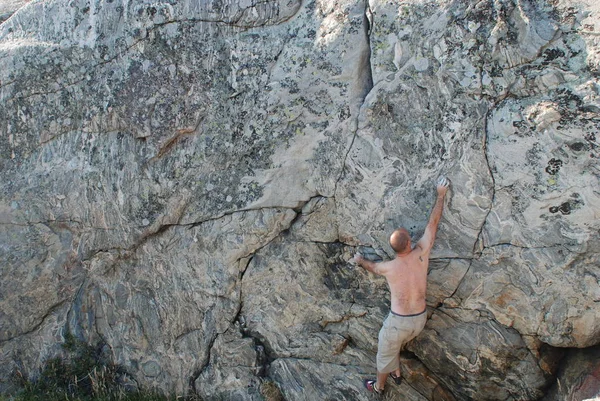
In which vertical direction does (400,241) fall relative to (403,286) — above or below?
above

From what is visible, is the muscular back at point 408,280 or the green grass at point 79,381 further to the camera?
the green grass at point 79,381

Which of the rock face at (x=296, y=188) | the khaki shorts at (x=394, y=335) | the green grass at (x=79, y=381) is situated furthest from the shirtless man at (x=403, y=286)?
the green grass at (x=79, y=381)

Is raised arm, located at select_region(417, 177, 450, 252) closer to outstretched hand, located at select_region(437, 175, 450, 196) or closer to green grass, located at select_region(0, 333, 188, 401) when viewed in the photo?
outstretched hand, located at select_region(437, 175, 450, 196)

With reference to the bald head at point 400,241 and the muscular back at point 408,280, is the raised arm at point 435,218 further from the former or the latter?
the bald head at point 400,241

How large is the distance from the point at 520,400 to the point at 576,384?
1.63 ft

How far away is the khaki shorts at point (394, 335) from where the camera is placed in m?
5.14

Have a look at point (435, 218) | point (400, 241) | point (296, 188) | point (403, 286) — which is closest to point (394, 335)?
point (403, 286)

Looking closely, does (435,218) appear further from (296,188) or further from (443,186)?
(296,188)

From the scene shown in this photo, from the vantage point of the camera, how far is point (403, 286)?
5.06m

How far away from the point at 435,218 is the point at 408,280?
505mm

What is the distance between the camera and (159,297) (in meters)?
6.27

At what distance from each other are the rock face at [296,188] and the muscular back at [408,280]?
207 millimetres

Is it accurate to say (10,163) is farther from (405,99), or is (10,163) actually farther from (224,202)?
(405,99)

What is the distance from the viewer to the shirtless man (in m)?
4.96
